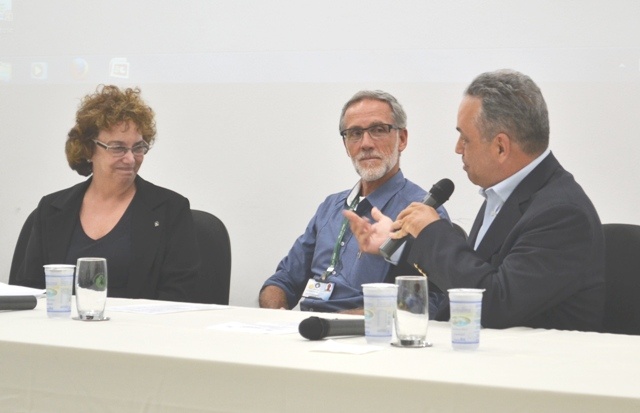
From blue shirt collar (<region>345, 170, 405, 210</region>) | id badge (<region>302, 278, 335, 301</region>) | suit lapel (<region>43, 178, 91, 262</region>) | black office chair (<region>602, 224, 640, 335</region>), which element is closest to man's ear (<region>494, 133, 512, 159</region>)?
black office chair (<region>602, 224, 640, 335</region>)

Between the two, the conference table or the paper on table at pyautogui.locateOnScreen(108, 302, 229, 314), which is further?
the paper on table at pyautogui.locateOnScreen(108, 302, 229, 314)

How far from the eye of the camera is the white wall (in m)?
3.49

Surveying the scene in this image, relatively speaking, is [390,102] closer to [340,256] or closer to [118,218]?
[340,256]

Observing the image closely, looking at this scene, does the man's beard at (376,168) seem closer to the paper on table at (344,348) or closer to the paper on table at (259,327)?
the paper on table at (259,327)

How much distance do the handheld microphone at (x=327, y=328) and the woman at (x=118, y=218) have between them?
1.46 meters

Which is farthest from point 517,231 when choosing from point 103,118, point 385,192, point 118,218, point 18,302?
point 103,118

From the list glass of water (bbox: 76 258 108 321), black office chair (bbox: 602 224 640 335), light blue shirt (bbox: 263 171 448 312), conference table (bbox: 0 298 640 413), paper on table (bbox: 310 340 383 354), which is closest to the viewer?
conference table (bbox: 0 298 640 413)

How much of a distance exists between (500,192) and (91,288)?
117 cm

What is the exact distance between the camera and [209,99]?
4.09 m

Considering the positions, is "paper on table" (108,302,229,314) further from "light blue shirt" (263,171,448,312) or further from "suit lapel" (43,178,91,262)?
"suit lapel" (43,178,91,262)

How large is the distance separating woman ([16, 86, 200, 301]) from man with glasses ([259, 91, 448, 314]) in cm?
39

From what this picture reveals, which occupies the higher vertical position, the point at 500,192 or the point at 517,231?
the point at 500,192

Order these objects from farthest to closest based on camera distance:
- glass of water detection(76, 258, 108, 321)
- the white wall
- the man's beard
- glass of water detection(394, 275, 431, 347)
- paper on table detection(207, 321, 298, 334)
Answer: the white wall → the man's beard → glass of water detection(76, 258, 108, 321) → paper on table detection(207, 321, 298, 334) → glass of water detection(394, 275, 431, 347)

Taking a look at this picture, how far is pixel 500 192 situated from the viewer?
98.6 inches
